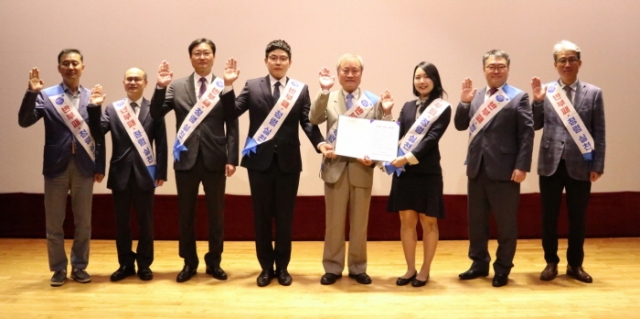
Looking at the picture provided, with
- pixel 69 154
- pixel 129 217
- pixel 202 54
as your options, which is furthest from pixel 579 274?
pixel 69 154

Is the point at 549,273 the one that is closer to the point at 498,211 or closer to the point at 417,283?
the point at 498,211

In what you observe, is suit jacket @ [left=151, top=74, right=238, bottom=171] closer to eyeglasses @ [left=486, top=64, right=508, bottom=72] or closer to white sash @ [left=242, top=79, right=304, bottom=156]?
white sash @ [left=242, top=79, right=304, bottom=156]

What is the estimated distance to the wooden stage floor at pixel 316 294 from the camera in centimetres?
298

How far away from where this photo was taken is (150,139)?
356cm

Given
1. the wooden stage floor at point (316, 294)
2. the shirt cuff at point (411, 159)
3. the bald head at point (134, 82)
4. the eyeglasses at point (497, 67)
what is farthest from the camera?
the bald head at point (134, 82)

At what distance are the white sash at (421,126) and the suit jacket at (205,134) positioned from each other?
92 centimetres

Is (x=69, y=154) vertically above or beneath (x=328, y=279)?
above

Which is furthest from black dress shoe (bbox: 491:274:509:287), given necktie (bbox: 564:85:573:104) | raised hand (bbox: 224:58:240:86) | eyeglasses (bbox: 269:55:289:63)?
raised hand (bbox: 224:58:240:86)

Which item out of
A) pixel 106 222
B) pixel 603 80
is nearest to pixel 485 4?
pixel 603 80

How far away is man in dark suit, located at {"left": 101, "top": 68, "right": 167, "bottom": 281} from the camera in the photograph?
3.50m

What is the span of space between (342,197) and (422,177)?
1.53 ft

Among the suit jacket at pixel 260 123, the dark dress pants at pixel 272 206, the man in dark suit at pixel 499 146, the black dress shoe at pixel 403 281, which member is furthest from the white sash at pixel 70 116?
the man in dark suit at pixel 499 146

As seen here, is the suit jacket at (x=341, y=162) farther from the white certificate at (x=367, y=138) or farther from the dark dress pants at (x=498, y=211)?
the dark dress pants at (x=498, y=211)

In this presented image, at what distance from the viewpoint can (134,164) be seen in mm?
3492
